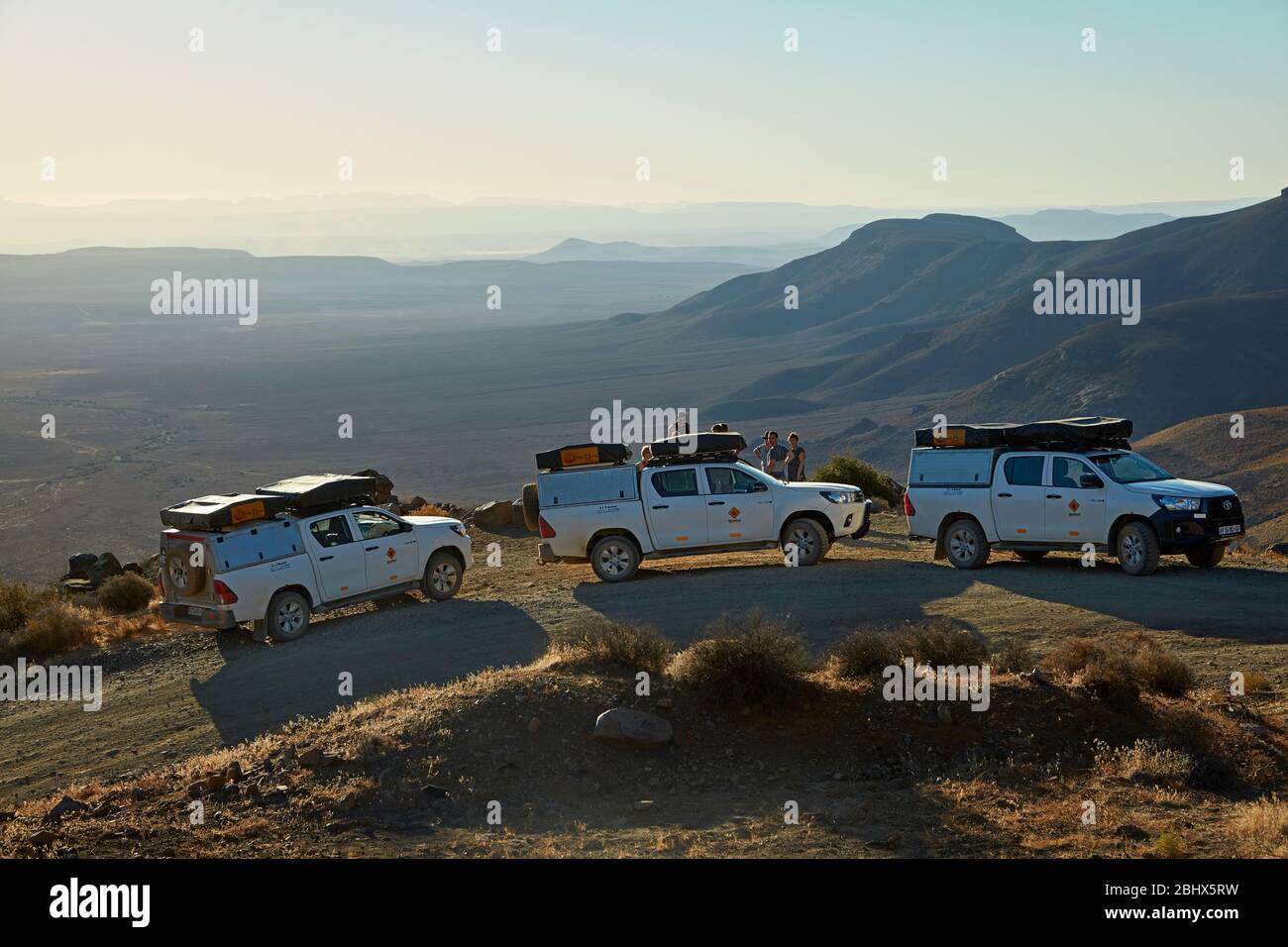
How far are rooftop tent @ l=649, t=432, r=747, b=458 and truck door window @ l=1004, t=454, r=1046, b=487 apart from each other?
409 cm

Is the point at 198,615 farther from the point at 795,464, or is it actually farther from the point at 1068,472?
the point at 1068,472

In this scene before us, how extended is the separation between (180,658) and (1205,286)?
137 m

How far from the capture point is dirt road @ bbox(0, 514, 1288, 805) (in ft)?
45.1

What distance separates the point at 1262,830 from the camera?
8.70 metres

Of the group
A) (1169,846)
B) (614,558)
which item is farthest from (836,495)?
(1169,846)

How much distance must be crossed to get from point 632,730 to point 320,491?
8.47 m

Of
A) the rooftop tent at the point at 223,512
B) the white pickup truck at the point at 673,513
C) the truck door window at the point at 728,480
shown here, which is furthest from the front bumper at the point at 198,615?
the truck door window at the point at 728,480

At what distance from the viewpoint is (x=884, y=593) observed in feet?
57.4

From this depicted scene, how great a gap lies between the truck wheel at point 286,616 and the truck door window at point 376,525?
1.38 metres

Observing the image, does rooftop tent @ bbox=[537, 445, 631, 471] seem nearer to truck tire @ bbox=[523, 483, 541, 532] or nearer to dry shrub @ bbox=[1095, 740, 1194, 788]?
truck tire @ bbox=[523, 483, 541, 532]

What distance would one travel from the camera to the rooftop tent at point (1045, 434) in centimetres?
1908
